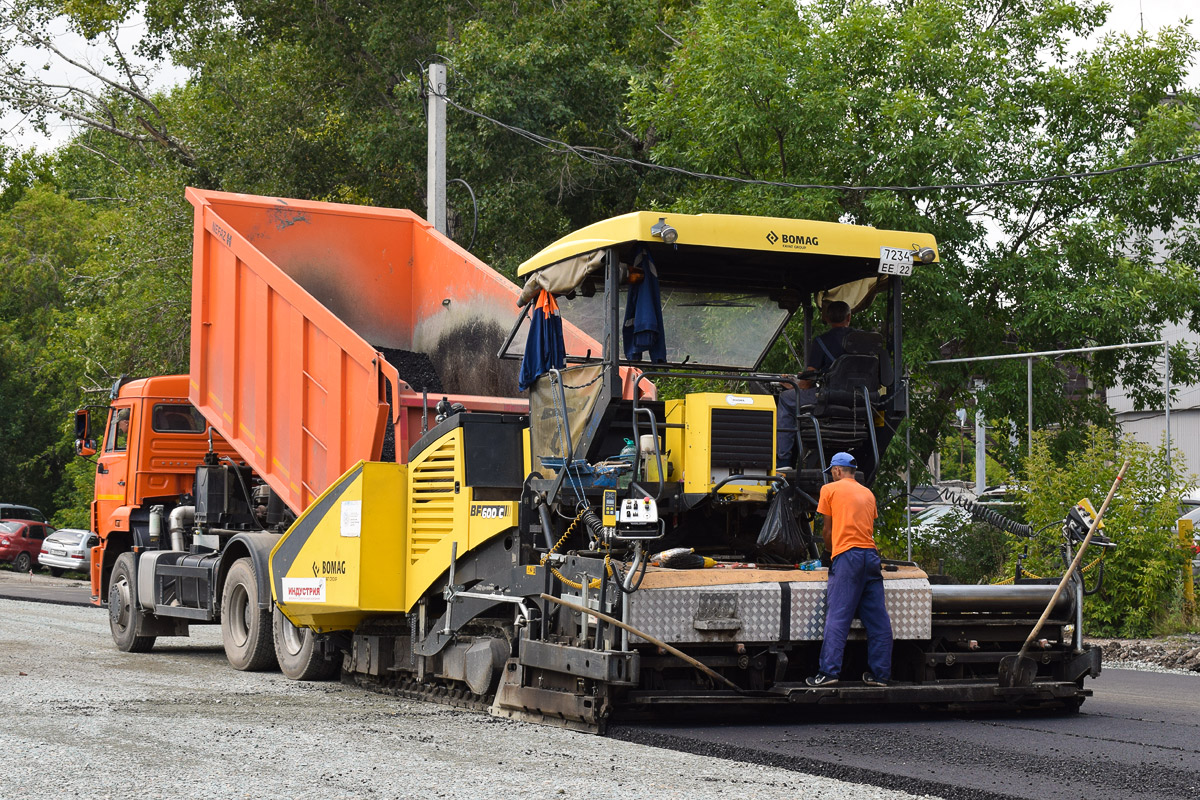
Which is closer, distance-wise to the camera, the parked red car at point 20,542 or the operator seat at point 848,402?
the operator seat at point 848,402

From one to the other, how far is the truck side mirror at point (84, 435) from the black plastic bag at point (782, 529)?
8.65 m

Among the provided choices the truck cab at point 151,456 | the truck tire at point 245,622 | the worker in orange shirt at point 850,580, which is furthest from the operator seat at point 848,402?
the truck cab at point 151,456

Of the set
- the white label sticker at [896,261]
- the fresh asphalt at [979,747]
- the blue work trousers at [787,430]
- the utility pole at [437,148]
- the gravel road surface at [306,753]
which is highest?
the utility pole at [437,148]

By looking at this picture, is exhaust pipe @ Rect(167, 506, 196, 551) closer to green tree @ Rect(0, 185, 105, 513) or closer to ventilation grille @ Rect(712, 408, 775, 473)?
ventilation grille @ Rect(712, 408, 775, 473)

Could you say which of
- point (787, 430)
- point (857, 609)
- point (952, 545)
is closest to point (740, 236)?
point (787, 430)

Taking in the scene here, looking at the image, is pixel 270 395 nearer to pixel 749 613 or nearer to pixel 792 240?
pixel 792 240

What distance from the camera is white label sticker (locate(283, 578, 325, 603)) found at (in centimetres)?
912

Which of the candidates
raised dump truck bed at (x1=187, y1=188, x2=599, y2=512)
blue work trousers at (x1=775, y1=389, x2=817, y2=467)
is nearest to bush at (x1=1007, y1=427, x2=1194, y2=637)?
raised dump truck bed at (x1=187, y1=188, x2=599, y2=512)

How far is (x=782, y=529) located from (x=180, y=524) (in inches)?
269

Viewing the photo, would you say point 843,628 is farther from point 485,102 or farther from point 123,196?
point 123,196

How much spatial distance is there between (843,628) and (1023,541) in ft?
23.3

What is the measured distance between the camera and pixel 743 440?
23.8 feet

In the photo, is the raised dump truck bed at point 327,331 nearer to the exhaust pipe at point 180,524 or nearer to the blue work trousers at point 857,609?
the exhaust pipe at point 180,524

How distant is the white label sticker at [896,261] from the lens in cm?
789
